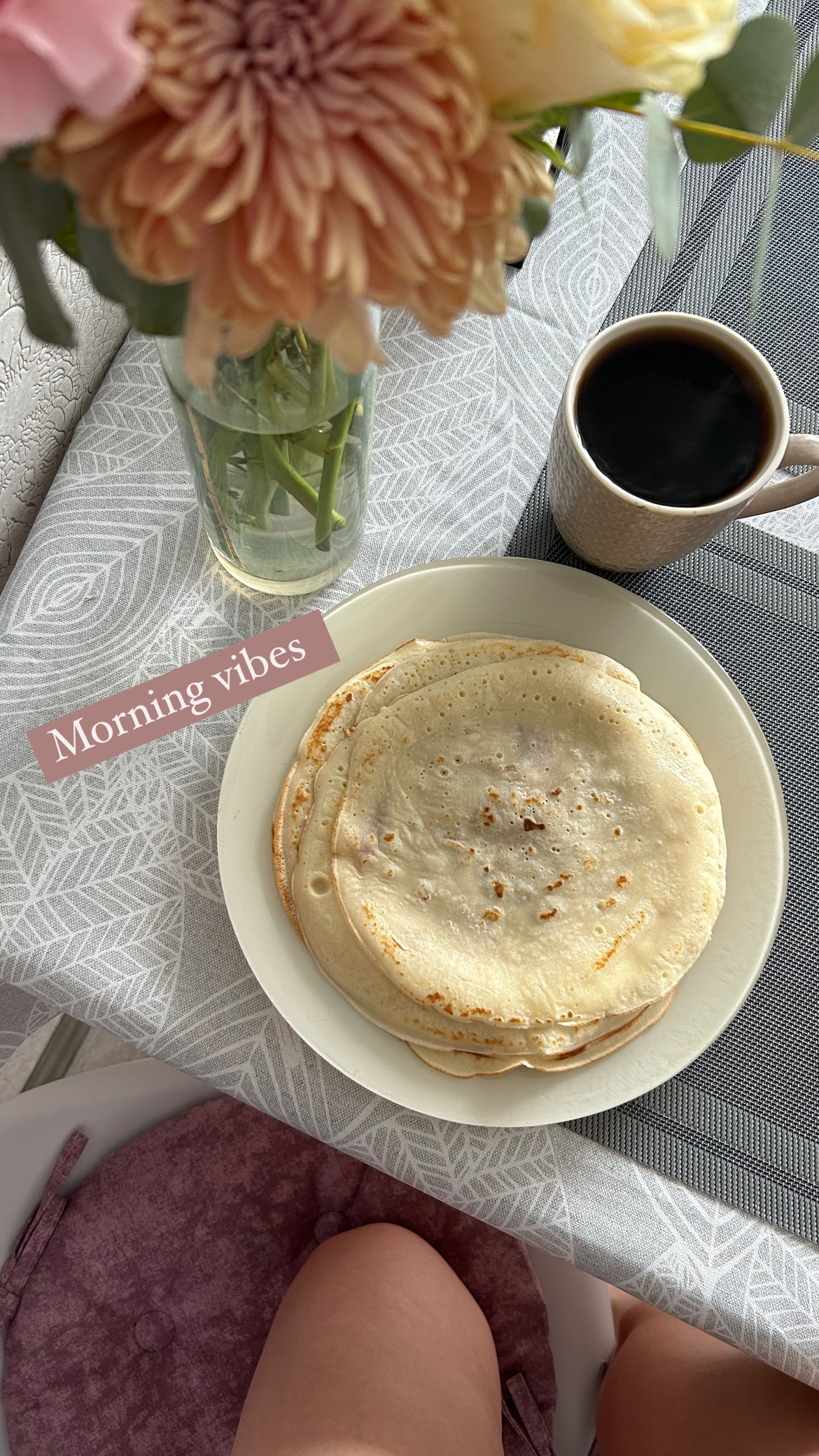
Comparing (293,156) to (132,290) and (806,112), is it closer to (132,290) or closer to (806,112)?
(132,290)

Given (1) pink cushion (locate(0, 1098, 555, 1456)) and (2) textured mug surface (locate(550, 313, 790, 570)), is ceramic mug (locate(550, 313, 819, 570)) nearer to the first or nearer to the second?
(2) textured mug surface (locate(550, 313, 790, 570))

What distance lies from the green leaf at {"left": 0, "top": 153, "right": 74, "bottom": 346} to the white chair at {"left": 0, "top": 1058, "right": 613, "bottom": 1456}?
2.45 ft

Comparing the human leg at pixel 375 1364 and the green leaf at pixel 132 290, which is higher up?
the green leaf at pixel 132 290

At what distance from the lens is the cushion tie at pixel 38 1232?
0.86 metres

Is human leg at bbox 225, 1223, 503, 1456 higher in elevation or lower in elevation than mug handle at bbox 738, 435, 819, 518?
lower

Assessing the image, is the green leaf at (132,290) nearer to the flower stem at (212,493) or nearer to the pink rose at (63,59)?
the pink rose at (63,59)

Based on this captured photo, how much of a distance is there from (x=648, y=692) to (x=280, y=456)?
0.28 metres

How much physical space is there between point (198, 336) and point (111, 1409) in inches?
37.2

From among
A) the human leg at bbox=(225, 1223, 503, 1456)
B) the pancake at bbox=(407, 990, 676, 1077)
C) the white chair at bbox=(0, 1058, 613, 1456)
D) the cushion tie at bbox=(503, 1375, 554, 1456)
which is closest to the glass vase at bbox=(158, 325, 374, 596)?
the pancake at bbox=(407, 990, 676, 1077)

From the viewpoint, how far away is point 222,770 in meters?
0.66

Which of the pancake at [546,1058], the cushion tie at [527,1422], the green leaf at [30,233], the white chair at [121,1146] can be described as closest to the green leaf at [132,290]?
the green leaf at [30,233]

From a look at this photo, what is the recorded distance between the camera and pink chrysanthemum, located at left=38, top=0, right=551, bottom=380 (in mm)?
216
